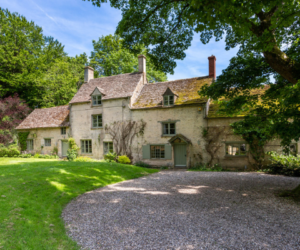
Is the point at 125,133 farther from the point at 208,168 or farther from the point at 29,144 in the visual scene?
the point at 29,144

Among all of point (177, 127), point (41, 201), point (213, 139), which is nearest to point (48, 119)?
point (177, 127)

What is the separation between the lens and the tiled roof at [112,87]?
20.2 m

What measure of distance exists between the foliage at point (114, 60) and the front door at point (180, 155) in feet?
57.0

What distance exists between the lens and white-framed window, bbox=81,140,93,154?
68.8 ft

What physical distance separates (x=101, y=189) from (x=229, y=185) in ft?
21.0

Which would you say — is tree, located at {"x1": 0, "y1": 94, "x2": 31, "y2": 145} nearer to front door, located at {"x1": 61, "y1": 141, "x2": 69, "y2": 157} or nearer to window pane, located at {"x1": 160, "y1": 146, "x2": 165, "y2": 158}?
front door, located at {"x1": 61, "y1": 141, "x2": 69, "y2": 157}

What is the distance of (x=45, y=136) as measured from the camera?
2341cm

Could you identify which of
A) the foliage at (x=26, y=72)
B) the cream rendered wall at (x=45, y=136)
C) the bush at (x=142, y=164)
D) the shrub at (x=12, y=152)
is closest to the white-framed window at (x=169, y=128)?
the bush at (x=142, y=164)

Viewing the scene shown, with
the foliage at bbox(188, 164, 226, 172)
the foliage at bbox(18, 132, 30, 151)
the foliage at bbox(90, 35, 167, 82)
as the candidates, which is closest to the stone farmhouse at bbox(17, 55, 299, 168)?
the foliage at bbox(188, 164, 226, 172)

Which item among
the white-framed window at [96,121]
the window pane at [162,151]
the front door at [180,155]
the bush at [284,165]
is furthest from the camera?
the white-framed window at [96,121]

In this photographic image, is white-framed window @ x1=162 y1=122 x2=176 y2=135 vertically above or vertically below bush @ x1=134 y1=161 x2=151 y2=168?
above

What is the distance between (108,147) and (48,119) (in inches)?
374

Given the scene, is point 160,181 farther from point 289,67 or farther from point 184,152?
point 289,67

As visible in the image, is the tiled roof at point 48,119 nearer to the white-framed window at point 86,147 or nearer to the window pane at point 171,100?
the white-framed window at point 86,147
